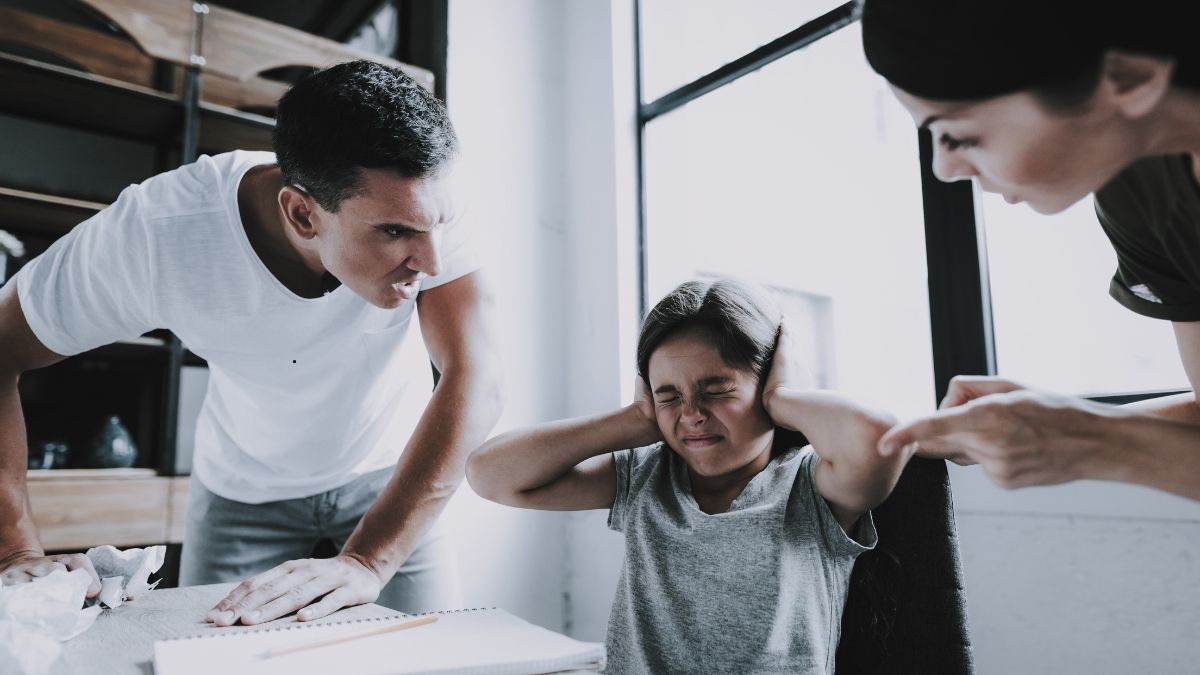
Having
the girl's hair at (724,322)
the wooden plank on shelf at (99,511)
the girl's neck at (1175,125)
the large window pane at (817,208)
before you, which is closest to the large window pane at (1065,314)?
the large window pane at (817,208)

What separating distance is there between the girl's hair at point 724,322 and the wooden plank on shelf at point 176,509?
143 cm

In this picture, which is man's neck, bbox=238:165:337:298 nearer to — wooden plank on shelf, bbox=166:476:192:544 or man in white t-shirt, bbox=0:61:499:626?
man in white t-shirt, bbox=0:61:499:626

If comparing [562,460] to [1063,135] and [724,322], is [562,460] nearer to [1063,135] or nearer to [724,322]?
[724,322]

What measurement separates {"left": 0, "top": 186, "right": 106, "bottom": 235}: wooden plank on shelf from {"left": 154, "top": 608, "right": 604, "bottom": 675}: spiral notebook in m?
1.56

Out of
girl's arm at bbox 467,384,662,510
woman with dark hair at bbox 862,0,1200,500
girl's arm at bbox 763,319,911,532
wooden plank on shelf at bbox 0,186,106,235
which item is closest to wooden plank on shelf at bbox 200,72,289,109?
wooden plank on shelf at bbox 0,186,106,235

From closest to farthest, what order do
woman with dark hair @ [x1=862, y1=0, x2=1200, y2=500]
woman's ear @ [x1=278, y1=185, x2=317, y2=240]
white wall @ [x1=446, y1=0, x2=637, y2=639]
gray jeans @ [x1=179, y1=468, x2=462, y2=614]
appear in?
woman with dark hair @ [x1=862, y1=0, x2=1200, y2=500]
woman's ear @ [x1=278, y1=185, x2=317, y2=240]
gray jeans @ [x1=179, y1=468, x2=462, y2=614]
white wall @ [x1=446, y1=0, x2=637, y2=639]

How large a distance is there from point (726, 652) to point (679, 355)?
39 centimetres

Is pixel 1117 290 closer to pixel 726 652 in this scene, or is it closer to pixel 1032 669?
pixel 726 652

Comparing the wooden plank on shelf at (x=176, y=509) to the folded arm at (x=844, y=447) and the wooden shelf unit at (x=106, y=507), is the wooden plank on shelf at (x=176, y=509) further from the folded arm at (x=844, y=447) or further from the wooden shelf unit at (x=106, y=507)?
the folded arm at (x=844, y=447)

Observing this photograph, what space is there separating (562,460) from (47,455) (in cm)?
151

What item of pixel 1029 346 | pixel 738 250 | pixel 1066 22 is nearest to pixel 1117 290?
pixel 1066 22

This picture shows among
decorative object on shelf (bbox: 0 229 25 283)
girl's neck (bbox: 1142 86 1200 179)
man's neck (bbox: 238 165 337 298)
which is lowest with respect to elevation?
girl's neck (bbox: 1142 86 1200 179)

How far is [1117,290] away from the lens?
781mm

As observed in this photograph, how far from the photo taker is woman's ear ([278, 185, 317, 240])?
4.14ft
